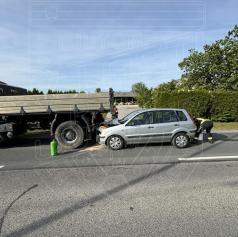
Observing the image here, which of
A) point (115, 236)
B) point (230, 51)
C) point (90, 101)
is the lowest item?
point (115, 236)

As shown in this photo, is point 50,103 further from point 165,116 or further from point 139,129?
point 165,116

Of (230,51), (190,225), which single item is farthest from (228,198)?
(230,51)

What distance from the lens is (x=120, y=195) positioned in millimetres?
4719

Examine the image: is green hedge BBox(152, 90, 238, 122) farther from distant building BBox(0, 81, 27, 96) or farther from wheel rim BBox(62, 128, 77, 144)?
distant building BBox(0, 81, 27, 96)

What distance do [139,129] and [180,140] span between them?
146 cm

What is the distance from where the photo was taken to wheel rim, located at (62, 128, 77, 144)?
31.4ft

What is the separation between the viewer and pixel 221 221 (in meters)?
3.65

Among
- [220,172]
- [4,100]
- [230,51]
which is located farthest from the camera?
[230,51]

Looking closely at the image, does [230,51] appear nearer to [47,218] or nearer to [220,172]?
[220,172]

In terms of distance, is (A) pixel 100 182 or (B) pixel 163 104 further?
(B) pixel 163 104

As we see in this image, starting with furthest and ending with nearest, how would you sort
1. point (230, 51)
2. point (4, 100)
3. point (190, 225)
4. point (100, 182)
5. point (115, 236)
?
point (230, 51), point (4, 100), point (100, 182), point (190, 225), point (115, 236)

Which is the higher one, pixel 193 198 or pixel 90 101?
pixel 90 101

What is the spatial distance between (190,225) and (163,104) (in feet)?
54.4

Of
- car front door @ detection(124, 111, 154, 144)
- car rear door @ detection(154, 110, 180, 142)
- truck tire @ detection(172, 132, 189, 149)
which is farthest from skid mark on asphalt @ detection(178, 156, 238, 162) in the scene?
car front door @ detection(124, 111, 154, 144)
